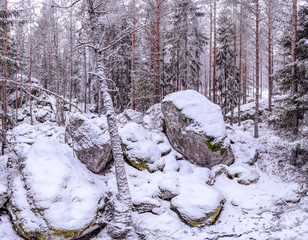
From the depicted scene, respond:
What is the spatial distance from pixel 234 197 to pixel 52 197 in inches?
254

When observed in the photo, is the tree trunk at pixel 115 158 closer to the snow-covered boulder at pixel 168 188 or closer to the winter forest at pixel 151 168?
the winter forest at pixel 151 168

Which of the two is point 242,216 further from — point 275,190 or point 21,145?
point 21,145

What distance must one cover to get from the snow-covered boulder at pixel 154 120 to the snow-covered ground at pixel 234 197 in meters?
2.17

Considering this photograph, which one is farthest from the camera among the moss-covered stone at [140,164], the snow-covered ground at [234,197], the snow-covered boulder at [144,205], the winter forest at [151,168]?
the moss-covered stone at [140,164]

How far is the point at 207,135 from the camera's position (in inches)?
366

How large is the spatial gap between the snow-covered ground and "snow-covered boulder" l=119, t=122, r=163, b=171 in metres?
0.39

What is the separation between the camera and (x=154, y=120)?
11641mm

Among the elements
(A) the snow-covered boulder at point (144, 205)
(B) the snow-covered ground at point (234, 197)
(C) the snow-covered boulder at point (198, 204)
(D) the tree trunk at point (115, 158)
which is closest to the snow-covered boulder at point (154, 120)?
(B) the snow-covered ground at point (234, 197)

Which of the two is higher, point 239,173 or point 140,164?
point 140,164

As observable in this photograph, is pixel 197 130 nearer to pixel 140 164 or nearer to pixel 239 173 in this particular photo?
pixel 239 173

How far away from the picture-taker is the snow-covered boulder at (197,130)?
9.31 meters

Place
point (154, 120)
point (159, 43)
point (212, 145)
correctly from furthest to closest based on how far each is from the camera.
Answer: point (159, 43) < point (154, 120) < point (212, 145)

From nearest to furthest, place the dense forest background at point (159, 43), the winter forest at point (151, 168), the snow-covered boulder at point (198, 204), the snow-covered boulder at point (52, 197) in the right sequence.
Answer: the snow-covered boulder at point (52, 197)
the winter forest at point (151, 168)
the dense forest background at point (159, 43)
the snow-covered boulder at point (198, 204)

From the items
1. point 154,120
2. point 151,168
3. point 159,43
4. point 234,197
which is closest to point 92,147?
point 151,168
